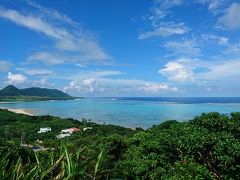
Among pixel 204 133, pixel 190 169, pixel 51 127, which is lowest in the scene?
pixel 51 127

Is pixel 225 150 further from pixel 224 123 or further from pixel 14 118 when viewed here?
pixel 14 118

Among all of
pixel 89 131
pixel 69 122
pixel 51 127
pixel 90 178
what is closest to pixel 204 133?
pixel 90 178

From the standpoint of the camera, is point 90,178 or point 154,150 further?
point 154,150

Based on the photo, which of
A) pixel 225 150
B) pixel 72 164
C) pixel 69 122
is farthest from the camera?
pixel 69 122

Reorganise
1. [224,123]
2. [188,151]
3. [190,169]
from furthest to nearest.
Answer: [224,123] → [188,151] → [190,169]

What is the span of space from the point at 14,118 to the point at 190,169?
97.4 metres

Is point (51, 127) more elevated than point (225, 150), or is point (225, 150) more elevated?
point (225, 150)

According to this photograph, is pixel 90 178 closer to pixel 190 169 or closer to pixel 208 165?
pixel 190 169

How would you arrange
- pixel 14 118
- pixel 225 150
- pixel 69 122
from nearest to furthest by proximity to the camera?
pixel 225 150 → pixel 69 122 → pixel 14 118

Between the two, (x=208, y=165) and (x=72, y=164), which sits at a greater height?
(x=72, y=164)

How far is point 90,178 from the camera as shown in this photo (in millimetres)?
3451

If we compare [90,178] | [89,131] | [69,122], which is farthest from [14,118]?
[90,178]

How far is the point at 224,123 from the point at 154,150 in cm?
356

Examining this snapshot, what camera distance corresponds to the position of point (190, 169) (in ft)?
28.3
